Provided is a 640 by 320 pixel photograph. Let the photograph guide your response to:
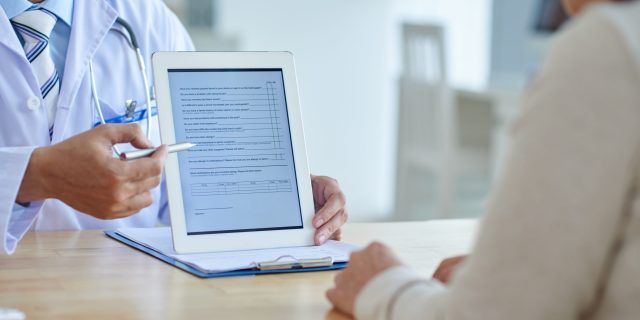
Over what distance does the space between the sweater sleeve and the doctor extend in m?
0.60

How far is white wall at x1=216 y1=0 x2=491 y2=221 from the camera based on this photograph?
5336 mm

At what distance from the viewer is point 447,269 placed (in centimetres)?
113

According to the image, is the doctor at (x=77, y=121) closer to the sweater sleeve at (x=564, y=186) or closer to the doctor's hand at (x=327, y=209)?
the doctor's hand at (x=327, y=209)

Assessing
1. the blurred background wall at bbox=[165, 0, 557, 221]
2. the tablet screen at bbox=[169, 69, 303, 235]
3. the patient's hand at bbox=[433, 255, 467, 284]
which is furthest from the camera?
the blurred background wall at bbox=[165, 0, 557, 221]

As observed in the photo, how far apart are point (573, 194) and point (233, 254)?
0.68 metres

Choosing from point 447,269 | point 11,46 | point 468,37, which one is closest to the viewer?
point 447,269

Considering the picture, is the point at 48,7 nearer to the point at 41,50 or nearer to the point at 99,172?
the point at 41,50

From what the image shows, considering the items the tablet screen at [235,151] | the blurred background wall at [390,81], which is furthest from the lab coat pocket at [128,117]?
the blurred background wall at [390,81]

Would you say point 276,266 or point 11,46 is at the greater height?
point 11,46

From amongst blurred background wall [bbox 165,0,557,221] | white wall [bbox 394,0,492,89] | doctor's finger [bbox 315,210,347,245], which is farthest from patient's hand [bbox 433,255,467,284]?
white wall [bbox 394,0,492,89]

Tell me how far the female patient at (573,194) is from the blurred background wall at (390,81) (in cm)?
349

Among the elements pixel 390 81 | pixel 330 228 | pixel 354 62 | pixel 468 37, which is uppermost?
pixel 330 228

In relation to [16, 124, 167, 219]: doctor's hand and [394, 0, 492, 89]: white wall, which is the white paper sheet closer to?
[16, 124, 167, 219]: doctor's hand

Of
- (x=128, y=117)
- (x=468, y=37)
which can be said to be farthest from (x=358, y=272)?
(x=468, y=37)
